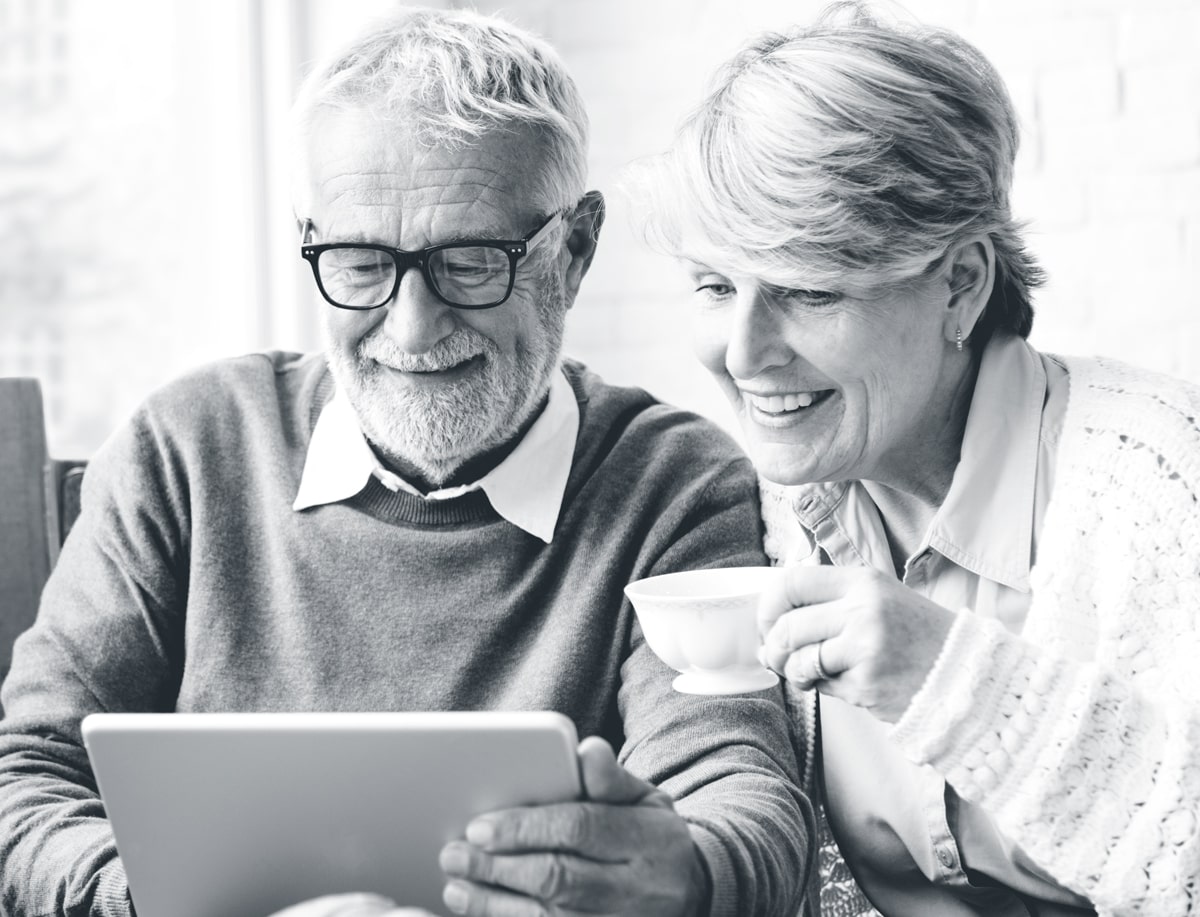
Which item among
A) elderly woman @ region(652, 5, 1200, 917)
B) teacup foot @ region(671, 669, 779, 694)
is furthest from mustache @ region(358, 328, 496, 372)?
teacup foot @ region(671, 669, 779, 694)

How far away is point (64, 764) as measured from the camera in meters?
1.51

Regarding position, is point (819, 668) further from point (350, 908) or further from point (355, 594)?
point (355, 594)

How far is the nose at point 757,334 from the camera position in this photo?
1376 mm

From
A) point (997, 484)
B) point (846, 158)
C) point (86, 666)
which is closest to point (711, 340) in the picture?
point (846, 158)

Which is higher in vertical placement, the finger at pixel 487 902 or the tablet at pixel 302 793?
the tablet at pixel 302 793

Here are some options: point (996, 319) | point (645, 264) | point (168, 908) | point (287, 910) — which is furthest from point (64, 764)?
point (645, 264)

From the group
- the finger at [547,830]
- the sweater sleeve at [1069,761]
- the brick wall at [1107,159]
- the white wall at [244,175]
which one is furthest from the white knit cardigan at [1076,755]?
the brick wall at [1107,159]

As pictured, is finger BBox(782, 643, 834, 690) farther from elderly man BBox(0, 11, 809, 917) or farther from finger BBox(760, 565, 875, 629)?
elderly man BBox(0, 11, 809, 917)

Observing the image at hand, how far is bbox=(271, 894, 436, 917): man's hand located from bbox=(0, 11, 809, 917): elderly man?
1.39ft

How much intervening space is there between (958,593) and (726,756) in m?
0.32

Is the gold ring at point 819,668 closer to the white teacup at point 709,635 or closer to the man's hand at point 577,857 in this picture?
the white teacup at point 709,635

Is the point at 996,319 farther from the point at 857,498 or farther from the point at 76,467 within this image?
the point at 76,467

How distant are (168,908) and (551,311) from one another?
33.8 inches

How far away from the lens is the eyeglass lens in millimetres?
1579
